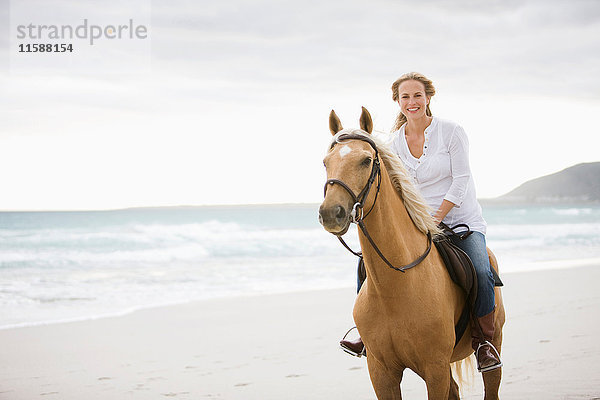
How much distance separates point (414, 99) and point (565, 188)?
87291 millimetres

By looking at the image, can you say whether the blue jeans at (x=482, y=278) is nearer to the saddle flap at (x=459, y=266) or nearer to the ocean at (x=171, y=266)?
the saddle flap at (x=459, y=266)

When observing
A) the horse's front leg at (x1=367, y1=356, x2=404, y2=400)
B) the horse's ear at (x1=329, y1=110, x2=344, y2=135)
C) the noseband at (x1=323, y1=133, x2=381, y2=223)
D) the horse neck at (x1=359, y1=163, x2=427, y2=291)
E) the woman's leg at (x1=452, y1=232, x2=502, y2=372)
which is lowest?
the horse's front leg at (x1=367, y1=356, x2=404, y2=400)

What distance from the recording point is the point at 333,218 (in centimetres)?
205

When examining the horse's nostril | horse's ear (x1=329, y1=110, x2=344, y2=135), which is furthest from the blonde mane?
the horse's nostril

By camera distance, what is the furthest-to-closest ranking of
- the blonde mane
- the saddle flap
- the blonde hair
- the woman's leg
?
the blonde hair, the woman's leg, the saddle flap, the blonde mane

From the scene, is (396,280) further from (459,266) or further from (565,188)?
(565,188)

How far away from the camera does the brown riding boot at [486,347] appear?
10.3ft

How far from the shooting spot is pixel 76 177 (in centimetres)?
3747

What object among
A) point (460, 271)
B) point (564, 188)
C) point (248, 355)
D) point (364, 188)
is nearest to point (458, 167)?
point (460, 271)

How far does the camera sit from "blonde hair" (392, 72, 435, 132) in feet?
10.7

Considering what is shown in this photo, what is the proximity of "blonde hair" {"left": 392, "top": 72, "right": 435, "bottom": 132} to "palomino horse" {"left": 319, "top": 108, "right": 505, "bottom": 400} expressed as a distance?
2.64ft

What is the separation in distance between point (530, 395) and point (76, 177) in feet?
122

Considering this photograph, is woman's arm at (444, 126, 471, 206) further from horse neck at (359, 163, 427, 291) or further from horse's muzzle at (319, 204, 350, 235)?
horse's muzzle at (319, 204, 350, 235)

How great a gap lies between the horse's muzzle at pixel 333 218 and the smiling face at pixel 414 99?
1329 mm
